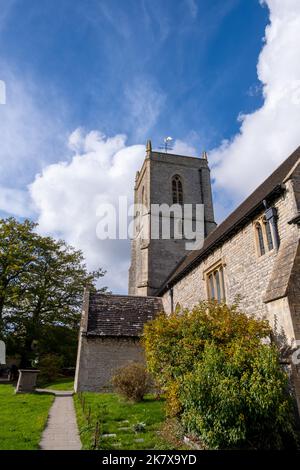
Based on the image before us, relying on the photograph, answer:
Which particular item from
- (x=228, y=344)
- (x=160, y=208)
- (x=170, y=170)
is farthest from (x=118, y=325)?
(x=170, y=170)

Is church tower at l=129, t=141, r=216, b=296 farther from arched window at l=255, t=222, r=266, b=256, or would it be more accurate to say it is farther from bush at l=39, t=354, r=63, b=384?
arched window at l=255, t=222, r=266, b=256

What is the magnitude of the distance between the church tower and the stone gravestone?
39.2 feet

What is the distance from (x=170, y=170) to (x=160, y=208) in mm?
5233

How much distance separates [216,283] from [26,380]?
10.5 m

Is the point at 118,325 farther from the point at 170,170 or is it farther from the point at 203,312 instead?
the point at 170,170

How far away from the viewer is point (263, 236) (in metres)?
10.4

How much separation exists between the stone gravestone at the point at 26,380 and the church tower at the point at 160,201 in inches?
470

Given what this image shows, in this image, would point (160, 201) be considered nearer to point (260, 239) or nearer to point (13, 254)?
point (13, 254)

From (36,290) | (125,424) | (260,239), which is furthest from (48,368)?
(260,239)

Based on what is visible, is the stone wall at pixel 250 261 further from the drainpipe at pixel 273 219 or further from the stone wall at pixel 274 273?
the drainpipe at pixel 273 219

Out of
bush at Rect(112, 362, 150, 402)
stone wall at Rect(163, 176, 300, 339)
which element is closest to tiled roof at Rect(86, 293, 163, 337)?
stone wall at Rect(163, 176, 300, 339)

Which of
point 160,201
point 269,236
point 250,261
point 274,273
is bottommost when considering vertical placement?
point 274,273

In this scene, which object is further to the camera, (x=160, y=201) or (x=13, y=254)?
(x=160, y=201)

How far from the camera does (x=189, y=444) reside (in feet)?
22.1
